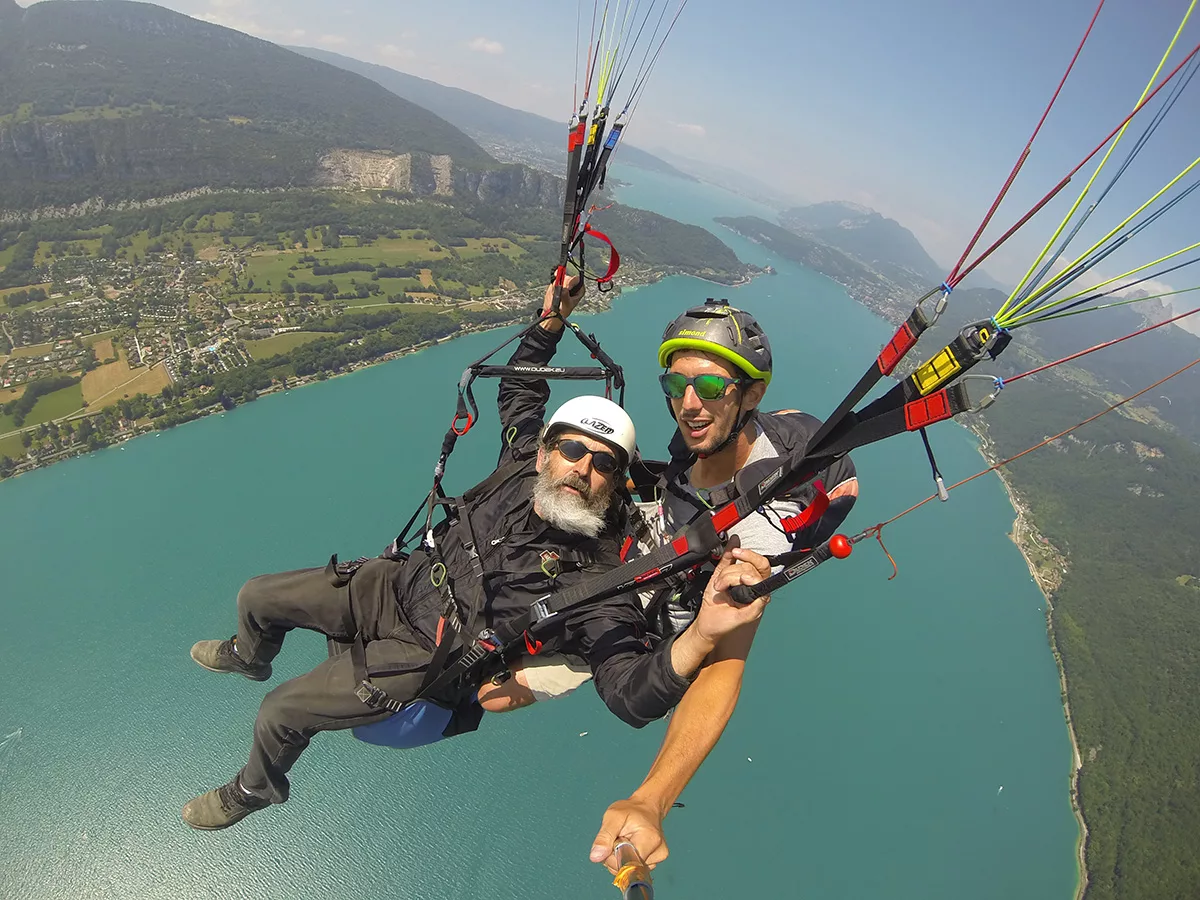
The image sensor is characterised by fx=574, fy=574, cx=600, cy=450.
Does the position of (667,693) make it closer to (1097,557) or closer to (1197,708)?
(1197,708)

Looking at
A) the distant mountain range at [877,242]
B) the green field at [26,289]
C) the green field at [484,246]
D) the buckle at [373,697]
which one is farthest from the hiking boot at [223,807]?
the distant mountain range at [877,242]

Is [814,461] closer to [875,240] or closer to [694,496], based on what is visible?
[694,496]

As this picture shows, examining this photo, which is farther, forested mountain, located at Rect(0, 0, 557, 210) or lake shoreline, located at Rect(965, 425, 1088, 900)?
forested mountain, located at Rect(0, 0, 557, 210)

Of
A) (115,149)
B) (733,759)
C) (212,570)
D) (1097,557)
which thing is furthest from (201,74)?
(1097,557)

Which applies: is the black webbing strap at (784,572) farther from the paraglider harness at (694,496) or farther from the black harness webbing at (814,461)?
the paraglider harness at (694,496)

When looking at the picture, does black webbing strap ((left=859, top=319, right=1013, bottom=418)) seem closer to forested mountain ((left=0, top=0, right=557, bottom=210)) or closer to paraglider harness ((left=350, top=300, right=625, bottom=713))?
paraglider harness ((left=350, top=300, right=625, bottom=713))

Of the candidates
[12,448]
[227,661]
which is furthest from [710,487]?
[12,448]

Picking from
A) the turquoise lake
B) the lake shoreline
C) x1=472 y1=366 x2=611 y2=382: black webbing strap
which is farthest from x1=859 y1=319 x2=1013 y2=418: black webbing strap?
the lake shoreline
